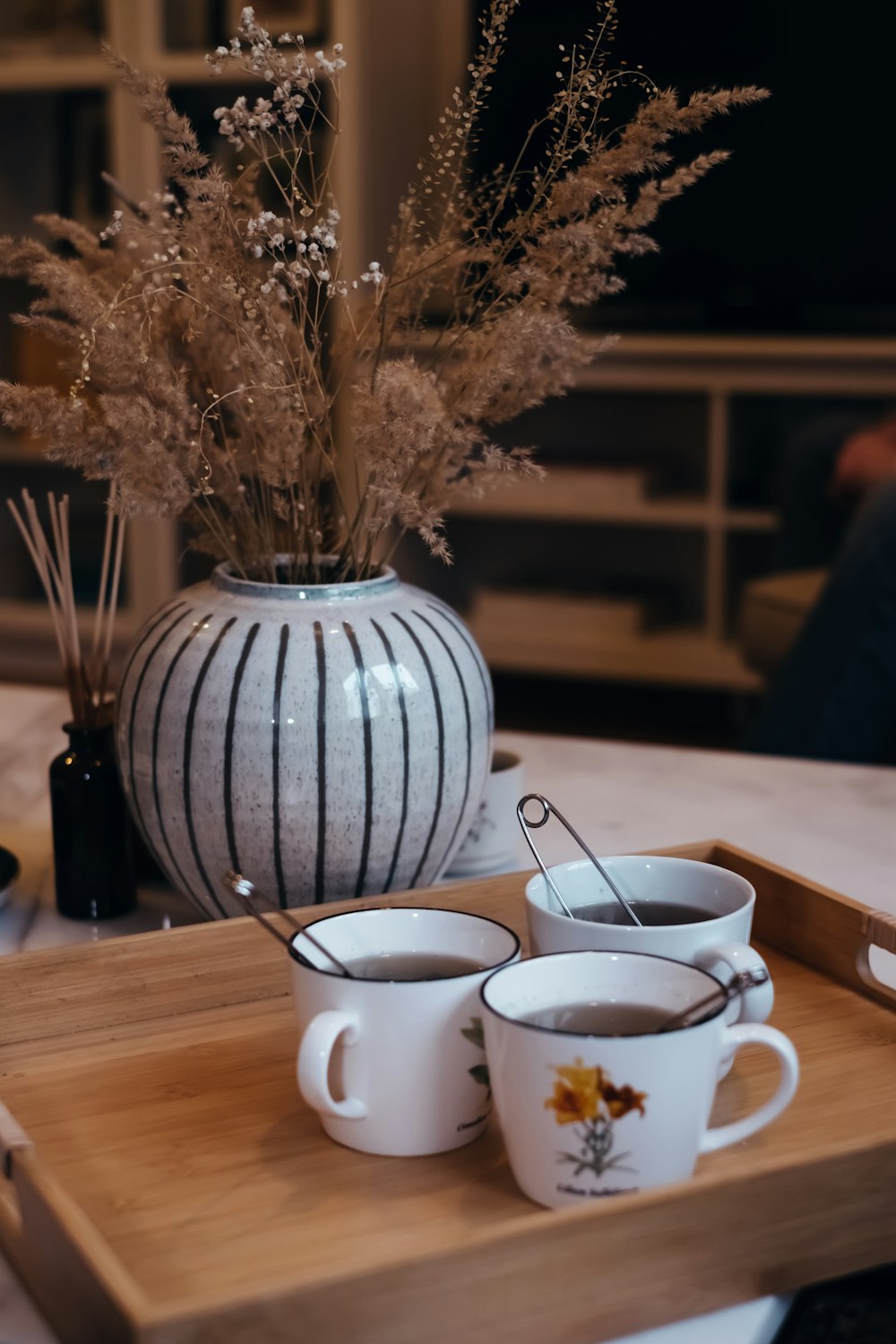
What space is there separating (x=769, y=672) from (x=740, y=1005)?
7.21ft

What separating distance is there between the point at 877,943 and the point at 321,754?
308 millimetres

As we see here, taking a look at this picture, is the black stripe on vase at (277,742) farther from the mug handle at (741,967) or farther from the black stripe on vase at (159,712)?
the mug handle at (741,967)

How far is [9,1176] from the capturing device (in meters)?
0.57

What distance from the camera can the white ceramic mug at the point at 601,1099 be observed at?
20.4 inches

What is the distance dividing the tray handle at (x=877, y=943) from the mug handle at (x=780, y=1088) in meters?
0.20

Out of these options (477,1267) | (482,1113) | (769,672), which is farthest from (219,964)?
(769,672)

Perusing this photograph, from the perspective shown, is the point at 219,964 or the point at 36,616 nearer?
the point at 219,964

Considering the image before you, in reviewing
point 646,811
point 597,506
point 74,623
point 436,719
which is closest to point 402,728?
point 436,719

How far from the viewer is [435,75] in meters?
3.58

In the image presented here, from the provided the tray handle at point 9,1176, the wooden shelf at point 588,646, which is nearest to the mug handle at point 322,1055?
the tray handle at point 9,1176

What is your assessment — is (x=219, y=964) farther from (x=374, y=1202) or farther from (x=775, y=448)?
(x=775, y=448)

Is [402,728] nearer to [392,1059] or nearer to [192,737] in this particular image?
[192,737]

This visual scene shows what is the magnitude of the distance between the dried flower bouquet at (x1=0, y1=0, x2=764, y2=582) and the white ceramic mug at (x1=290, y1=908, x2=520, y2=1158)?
24cm

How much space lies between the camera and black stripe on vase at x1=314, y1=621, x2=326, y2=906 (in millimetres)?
790
